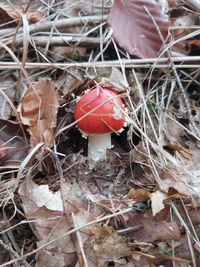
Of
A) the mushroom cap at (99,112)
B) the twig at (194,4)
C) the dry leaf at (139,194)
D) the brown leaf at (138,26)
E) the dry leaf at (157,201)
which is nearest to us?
the dry leaf at (157,201)

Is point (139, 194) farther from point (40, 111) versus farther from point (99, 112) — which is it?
point (40, 111)

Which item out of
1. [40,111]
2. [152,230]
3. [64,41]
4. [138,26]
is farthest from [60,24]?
[152,230]

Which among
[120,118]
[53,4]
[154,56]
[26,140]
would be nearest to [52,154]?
[26,140]

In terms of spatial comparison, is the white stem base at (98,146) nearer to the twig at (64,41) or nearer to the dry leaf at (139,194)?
the dry leaf at (139,194)

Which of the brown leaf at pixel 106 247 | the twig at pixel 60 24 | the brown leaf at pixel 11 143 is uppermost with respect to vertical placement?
the twig at pixel 60 24

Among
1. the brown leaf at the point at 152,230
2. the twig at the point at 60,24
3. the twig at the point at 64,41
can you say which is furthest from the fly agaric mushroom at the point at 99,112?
the twig at the point at 60,24

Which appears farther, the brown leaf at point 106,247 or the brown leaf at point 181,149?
the brown leaf at point 181,149

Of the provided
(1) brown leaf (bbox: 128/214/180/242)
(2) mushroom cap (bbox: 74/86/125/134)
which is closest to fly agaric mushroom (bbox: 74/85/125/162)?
(2) mushroom cap (bbox: 74/86/125/134)
